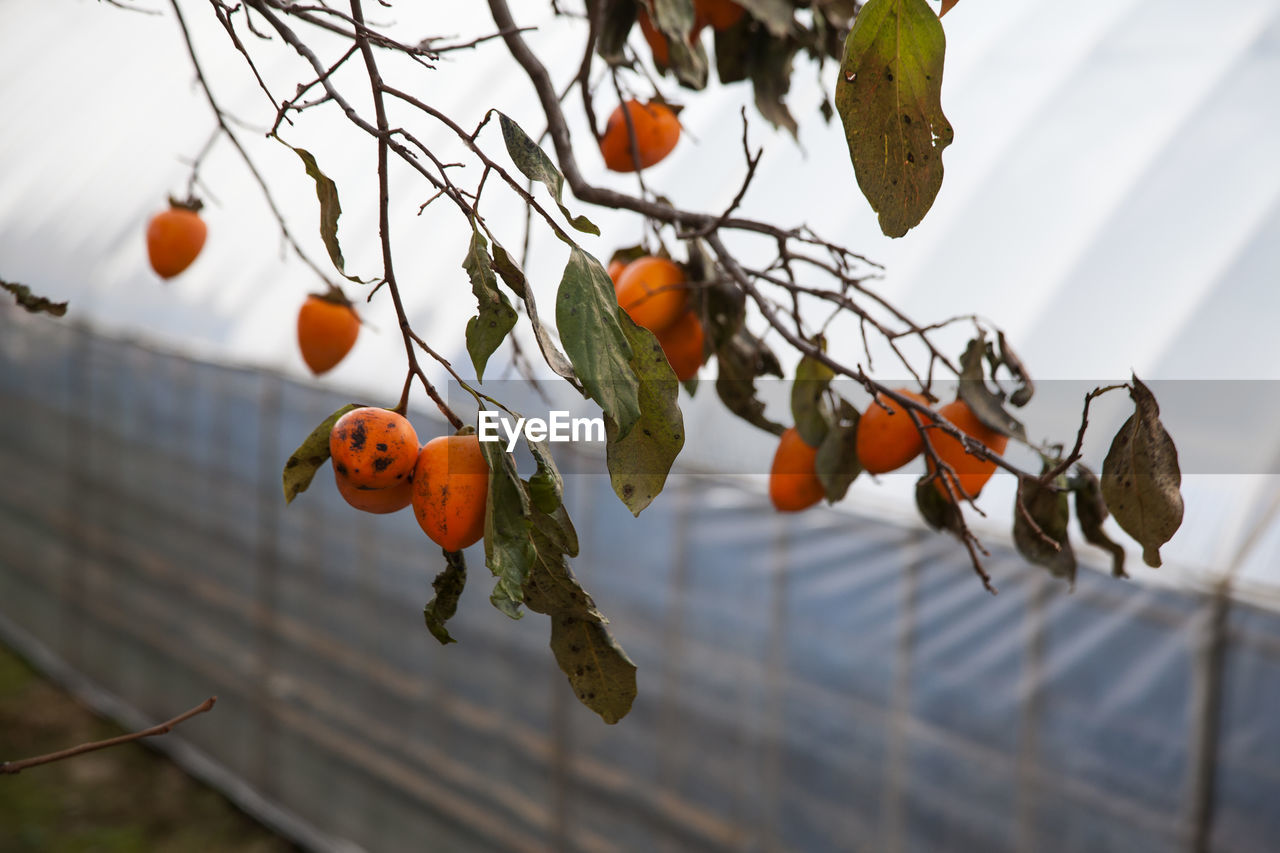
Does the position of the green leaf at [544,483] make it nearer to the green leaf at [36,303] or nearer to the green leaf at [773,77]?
the green leaf at [36,303]

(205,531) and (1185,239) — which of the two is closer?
(1185,239)

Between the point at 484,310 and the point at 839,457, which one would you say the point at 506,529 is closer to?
the point at 484,310

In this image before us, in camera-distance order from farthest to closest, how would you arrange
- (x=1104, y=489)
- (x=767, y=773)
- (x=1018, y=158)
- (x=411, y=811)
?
(x=411, y=811), (x=767, y=773), (x=1018, y=158), (x=1104, y=489)

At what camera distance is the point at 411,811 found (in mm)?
3307

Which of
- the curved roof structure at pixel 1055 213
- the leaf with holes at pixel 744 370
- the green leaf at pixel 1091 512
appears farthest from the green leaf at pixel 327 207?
the curved roof structure at pixel 1055 213

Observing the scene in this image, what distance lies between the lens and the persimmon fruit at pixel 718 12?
0.93m

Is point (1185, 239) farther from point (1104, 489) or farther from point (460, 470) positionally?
point (460, 470)

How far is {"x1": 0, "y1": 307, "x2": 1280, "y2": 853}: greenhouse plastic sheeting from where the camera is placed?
2.05 metres

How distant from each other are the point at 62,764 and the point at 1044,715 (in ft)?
12.2

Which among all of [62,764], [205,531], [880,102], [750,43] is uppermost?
[750,43]

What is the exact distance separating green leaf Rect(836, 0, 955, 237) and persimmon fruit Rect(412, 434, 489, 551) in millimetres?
213

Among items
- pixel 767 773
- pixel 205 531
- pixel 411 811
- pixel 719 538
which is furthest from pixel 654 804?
pixel 205 531

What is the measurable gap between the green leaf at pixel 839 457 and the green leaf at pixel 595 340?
37 cm

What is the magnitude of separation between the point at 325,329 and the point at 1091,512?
2.12 feet
